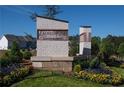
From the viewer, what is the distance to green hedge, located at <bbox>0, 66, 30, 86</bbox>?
8.63 meters

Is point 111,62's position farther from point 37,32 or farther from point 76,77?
point 37,32

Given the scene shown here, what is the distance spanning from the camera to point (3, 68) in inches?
360

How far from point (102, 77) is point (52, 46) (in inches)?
61.3

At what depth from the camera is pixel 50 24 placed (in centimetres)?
936

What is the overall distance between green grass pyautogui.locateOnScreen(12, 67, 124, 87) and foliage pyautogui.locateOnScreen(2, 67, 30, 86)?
0.14 metres

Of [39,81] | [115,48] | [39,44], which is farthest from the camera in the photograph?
[115,48]

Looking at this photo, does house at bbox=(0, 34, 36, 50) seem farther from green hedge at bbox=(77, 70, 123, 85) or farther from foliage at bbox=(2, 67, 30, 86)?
green hedge at bbox=(77, 70, 123, 85)

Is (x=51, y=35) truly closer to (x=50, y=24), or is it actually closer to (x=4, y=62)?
(x=50, y=24)

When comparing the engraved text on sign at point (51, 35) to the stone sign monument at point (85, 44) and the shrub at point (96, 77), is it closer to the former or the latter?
the stone sign monument at point (85, 44)

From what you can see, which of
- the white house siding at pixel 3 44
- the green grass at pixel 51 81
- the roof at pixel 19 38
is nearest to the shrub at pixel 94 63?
the green grass at pixel 51 81

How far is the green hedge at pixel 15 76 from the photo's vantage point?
8633mm

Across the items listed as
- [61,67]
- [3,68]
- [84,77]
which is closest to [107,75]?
[84,77]

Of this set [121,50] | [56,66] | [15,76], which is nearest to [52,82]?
[56,66]
